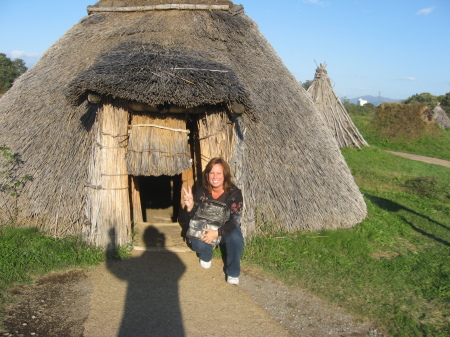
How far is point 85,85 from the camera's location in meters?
4.29

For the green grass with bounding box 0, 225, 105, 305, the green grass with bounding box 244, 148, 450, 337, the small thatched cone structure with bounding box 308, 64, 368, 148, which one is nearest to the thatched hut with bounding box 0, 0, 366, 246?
the green grass with bounding box 0, 225, 105, 305

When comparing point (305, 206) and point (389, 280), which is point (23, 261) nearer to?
point (305, 206)

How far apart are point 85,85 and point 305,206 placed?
364cm

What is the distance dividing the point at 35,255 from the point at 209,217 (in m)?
2.32

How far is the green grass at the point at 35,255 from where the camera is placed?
169 inches

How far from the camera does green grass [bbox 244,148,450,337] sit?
13.2 ft

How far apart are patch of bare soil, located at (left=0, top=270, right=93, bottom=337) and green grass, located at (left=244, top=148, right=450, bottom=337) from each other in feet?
7.09

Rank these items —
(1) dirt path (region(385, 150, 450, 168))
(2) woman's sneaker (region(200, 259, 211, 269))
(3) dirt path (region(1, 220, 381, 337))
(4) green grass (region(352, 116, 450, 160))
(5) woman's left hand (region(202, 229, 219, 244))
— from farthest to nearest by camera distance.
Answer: (4) green grass (region(352, 116, 450, 160)) < (1) dirt path (region(385, 150, 450, 168)) < (2) woman's sneaker (region(200, 259, 211, 269)) < (5) woman's left hand (region(202, 229, 219, 244)) < (3) dirt path (region(1, 220, 381, 337))

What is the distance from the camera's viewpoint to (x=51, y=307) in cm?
371

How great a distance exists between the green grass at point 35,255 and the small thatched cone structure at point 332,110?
11.7m

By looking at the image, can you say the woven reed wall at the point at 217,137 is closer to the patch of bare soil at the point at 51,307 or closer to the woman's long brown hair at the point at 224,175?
the woman's long brown hair at the point at 224,175

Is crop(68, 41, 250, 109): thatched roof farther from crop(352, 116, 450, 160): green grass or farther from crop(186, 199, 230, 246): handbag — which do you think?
crop(352, 116, 450, 160): green grass

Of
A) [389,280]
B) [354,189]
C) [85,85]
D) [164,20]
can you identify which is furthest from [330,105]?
[85,85]

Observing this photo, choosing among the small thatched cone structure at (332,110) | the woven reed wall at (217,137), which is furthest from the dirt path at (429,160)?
the woven reed wall at (217,137)
